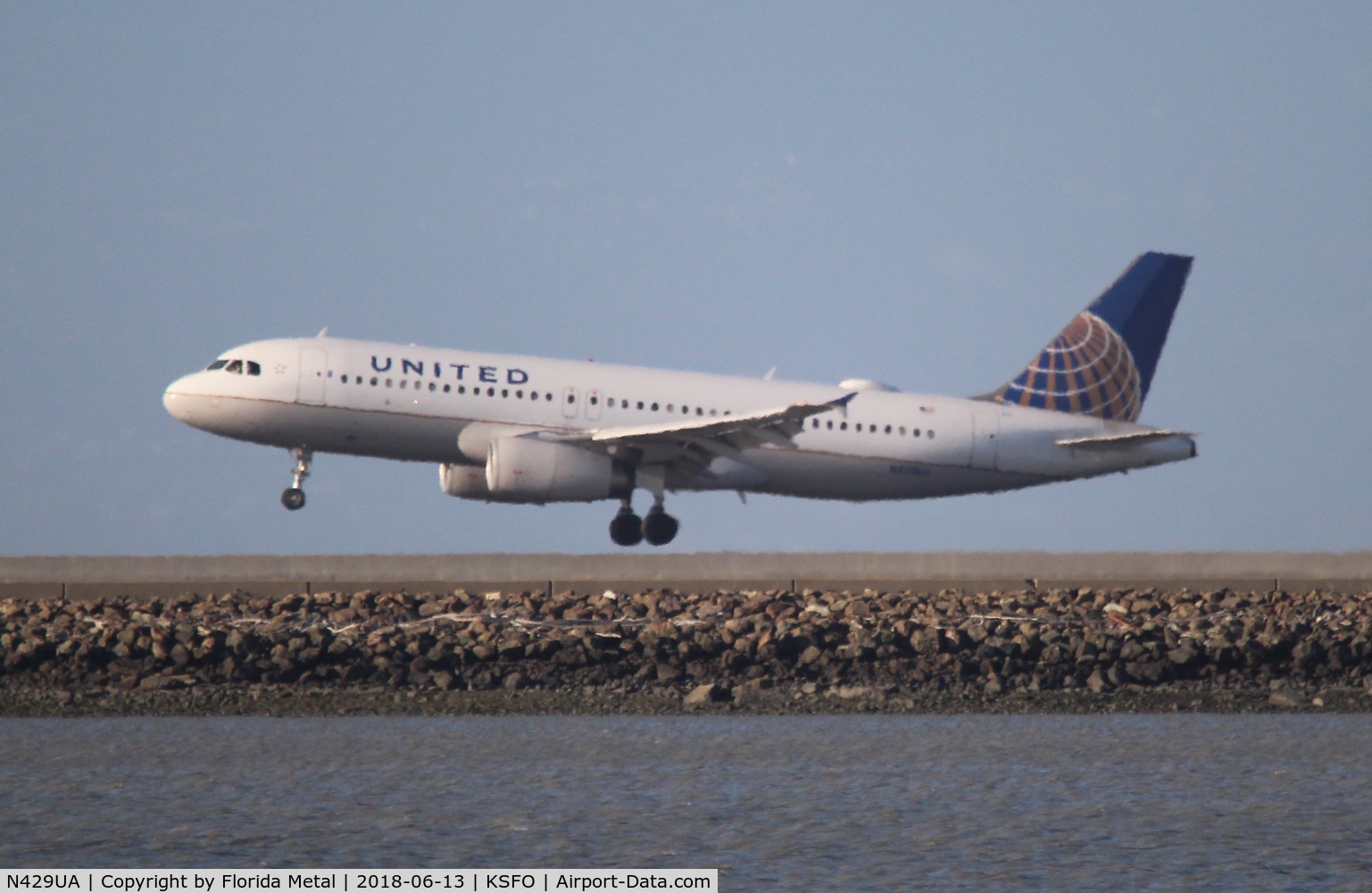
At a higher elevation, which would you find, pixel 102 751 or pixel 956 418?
pixel 956 418

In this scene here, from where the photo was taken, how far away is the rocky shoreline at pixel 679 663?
2159cm

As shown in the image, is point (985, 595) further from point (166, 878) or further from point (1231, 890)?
point (166, 878)

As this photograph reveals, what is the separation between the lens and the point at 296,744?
733 inches

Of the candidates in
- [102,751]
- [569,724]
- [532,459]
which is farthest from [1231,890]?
[532,459]

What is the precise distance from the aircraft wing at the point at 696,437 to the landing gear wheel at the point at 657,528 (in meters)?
1.04

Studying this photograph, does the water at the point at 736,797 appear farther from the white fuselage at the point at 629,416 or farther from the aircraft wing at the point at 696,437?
the white fuselage at the point at 629,416

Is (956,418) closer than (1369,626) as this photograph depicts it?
No

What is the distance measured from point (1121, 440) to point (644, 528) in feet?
32.9

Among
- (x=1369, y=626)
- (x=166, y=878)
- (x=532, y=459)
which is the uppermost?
(x=532, y=459)

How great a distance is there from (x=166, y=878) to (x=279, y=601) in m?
13.5

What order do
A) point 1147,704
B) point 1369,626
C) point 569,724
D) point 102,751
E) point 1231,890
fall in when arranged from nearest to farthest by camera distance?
point 1231,890 → point 102,751 → point 569,724 → point 1147,704 → point 1369,626

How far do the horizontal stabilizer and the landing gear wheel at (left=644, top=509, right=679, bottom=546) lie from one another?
8.47 m

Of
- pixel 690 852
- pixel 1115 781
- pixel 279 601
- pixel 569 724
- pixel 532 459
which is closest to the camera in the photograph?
pixel 690 852

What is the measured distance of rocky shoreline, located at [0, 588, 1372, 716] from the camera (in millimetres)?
21594
